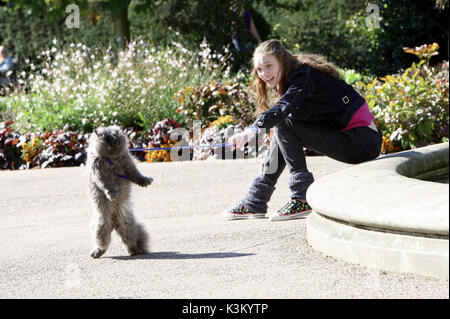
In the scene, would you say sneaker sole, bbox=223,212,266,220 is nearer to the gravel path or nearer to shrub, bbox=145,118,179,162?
the gravel path

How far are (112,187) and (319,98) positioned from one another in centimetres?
154

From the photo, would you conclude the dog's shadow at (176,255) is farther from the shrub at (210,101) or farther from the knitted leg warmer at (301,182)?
the shrub at (210,101)

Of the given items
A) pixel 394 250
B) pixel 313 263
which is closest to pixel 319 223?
pixel 313 263

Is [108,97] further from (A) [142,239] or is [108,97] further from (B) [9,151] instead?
(A) [142,239]

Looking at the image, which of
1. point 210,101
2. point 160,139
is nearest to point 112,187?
point 160,139

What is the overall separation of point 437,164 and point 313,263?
1.44 metres

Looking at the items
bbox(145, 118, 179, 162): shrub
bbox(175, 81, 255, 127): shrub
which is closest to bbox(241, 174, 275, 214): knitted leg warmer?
bbox(145, 118, 179, 162): shrub

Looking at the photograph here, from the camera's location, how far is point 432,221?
2.70 metres

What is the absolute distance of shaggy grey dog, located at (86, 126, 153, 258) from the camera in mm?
3654

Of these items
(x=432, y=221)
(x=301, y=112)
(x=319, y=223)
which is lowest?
(x=319, y=223)

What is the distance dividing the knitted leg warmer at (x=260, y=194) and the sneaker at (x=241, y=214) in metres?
0.03

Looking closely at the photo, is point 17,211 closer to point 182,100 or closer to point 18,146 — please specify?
point 18,146

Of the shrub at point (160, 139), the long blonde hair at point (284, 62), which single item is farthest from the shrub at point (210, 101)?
the long blonde hair at point (284, 62)

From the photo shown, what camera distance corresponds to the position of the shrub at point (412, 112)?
23.2 ft
